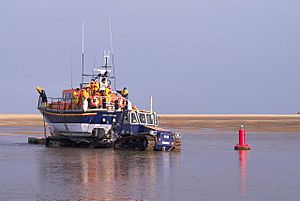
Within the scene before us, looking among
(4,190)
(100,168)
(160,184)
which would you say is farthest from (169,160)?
(4,190)

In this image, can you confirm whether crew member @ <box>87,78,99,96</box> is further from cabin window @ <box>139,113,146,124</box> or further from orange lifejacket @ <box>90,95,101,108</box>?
cabin window @ <box>139,113,146,124</box>

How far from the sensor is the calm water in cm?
1520

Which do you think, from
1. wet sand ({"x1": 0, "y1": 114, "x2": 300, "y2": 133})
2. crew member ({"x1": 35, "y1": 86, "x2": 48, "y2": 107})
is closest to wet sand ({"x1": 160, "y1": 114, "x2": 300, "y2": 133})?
wet sand ({"x1": 0, "y1": 114, "x2": 300, "y2": 133})

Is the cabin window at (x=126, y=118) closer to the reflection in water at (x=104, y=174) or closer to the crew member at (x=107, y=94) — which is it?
the crew member at (x=107, y=94)

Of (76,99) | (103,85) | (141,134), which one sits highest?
(103,85)

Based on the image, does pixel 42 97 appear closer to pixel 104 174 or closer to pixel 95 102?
pixel 95 102

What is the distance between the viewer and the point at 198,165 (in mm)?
22422

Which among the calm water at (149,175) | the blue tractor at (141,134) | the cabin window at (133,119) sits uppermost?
the cabin window at (133,119)

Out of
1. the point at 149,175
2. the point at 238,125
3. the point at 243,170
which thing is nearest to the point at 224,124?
the point at 238,125

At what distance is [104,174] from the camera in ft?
63.1

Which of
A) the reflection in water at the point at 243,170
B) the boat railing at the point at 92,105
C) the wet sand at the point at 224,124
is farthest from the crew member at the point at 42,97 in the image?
the wet sand at the point at 224,124

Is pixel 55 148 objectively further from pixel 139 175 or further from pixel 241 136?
pixel 139 175

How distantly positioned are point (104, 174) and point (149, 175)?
1.33 meters

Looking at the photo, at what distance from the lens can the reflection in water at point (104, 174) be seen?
1526 centimetres
